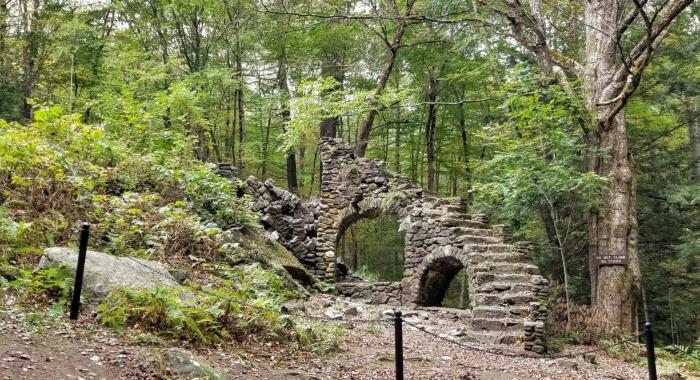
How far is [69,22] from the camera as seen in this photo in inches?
535

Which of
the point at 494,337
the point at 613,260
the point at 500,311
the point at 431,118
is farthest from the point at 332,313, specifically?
the point at 431,118

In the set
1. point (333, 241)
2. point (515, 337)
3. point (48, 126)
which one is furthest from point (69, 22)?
point (515, 337)

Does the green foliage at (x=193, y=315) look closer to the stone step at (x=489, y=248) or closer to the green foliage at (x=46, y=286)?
the green foliage at (x=46, y=286)

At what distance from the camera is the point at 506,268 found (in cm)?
991

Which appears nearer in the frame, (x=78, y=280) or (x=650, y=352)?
(x=78, y=280)

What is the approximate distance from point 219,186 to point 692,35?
11878mm

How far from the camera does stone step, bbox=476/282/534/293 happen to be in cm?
916

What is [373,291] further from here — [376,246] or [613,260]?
[376,246]

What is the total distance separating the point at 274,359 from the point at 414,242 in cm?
853

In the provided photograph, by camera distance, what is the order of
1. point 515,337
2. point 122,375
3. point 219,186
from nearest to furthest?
point 122,375
point 515,337
point 219,186

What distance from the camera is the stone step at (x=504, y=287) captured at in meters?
9.16

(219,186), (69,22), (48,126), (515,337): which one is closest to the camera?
(48,126)

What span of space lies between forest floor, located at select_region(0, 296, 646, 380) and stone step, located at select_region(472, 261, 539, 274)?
6.38 ft

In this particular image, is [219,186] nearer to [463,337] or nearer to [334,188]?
[463,337]
